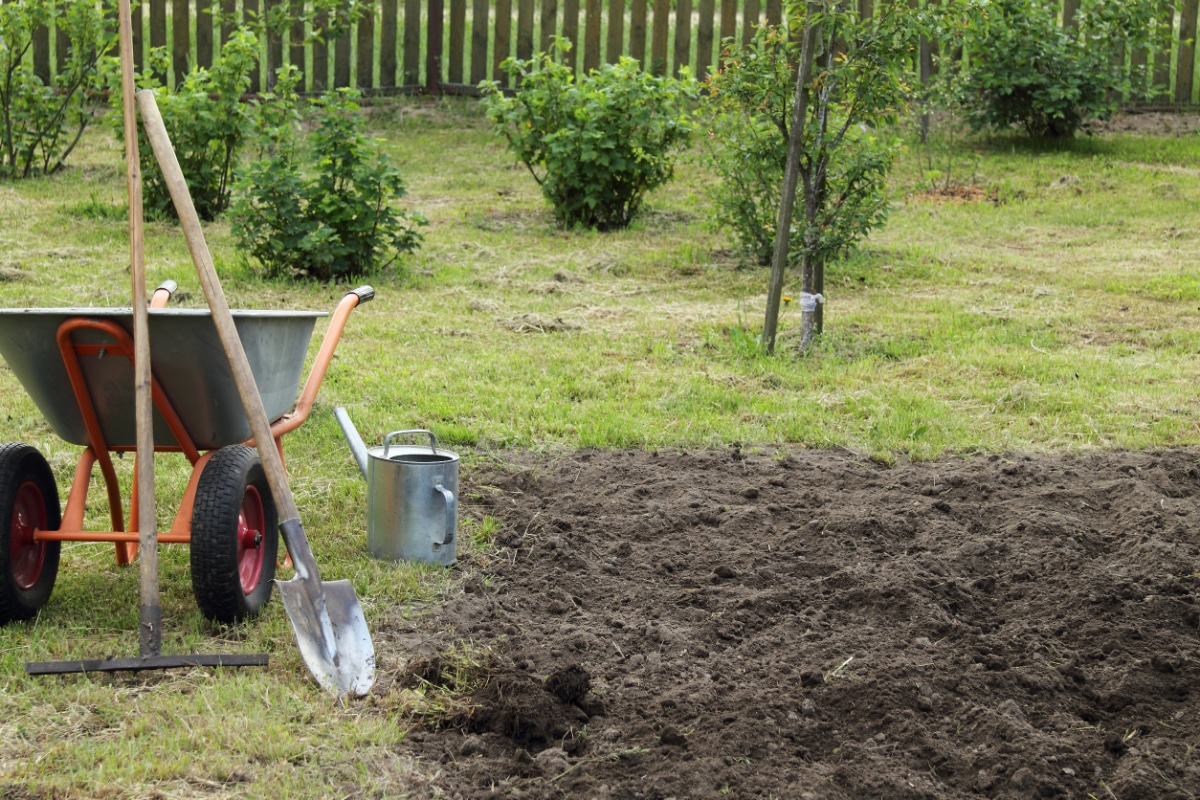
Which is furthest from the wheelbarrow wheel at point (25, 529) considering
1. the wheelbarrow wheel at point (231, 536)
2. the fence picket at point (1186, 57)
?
the fence picket at point (1186, 57)

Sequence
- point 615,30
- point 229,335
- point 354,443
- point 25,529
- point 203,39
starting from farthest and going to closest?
point 615,30 → point 203,39 → point 354,443 → point 25,529 → point 229,335

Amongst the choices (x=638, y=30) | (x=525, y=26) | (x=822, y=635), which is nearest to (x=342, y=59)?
(x=525, y=26)

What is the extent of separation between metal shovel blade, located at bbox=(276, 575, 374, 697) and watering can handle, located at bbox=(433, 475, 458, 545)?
554mm

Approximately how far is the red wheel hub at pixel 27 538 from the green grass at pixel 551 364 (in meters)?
0.12

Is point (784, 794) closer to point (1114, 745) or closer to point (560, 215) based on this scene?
point (1114, 745)

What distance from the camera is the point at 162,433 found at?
3.12 meters

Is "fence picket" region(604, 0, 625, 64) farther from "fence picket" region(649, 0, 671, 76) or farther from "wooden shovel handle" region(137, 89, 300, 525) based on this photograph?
"wooden shovel handle" region(137, 89, 300, 525)

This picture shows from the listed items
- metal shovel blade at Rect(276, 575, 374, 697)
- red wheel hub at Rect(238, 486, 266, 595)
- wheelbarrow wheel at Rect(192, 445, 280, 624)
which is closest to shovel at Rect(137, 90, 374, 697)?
metal shovel blade at Rect(276, 575, 374, 697)

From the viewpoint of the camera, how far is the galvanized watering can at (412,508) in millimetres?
3352

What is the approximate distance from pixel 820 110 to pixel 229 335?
147 inches

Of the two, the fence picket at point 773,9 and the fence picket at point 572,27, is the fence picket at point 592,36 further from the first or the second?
the fence picket at point 773,9

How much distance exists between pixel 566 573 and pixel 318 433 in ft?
5.31

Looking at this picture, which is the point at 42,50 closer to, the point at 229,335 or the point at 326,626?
the point at 229,335

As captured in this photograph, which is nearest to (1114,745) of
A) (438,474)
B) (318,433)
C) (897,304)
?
(438,474)
